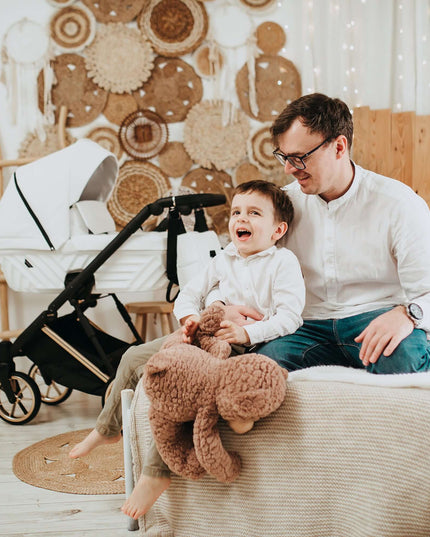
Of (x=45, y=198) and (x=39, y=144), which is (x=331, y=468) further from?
(x=39, y=144)

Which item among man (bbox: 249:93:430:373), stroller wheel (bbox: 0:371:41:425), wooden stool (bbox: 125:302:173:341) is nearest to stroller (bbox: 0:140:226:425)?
stroller wheel (bbox: 0:371:41:425)

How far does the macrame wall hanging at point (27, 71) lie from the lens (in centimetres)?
336

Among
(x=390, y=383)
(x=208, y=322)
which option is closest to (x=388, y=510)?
(x=390, y=383)

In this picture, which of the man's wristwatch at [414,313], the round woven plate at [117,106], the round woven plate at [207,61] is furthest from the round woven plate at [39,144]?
the man's wristwatch at [414,313]

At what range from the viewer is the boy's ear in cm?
175

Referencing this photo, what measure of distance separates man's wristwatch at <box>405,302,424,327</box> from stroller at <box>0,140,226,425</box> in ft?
3.42

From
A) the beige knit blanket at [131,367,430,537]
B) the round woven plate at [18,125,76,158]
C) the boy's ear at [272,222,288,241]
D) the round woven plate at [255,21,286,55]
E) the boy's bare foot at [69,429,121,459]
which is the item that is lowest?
the boy's bare foot at [69,429,121,459]

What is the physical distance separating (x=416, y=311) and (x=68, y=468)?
1.32 metres

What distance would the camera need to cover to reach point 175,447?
135cm

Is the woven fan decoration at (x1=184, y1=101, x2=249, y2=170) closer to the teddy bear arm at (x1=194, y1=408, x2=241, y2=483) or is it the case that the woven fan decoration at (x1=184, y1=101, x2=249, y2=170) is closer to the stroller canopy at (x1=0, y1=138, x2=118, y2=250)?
the stroller canopy at (x1=0, y1=138, x2=118, y2=250)

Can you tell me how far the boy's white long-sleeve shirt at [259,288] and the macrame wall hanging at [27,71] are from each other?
2.02 metres

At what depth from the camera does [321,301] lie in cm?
178

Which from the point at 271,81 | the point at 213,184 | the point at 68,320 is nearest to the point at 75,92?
the point at 213,184

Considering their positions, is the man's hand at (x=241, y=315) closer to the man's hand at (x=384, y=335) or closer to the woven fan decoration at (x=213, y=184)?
the man's hand at (x=384, y=335)
